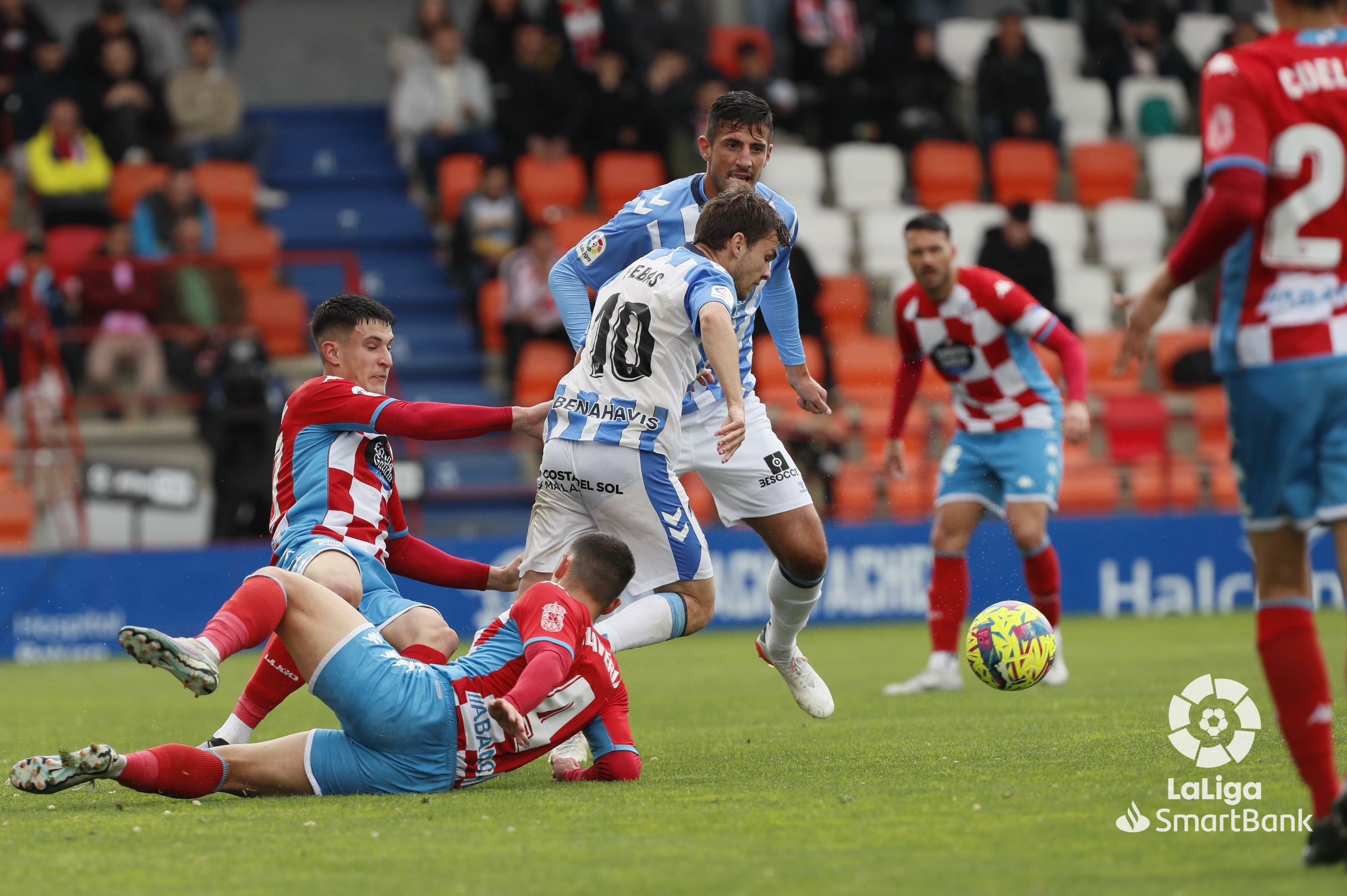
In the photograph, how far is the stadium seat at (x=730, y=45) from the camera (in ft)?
62.2

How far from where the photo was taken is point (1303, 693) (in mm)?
3988

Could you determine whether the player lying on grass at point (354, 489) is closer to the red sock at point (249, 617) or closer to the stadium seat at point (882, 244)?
the red sock at point (249, 617)

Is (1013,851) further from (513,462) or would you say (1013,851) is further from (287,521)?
(513,462)

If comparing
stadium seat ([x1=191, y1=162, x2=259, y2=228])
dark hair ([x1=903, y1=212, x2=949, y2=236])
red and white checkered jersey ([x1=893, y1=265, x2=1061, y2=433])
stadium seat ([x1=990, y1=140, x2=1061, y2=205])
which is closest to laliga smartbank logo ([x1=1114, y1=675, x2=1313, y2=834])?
red and white checkered jersey ([x1=893, y1=265, x2=1061, y2=433])

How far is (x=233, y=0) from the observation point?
1875 cm

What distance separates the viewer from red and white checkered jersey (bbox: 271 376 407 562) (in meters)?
5.93

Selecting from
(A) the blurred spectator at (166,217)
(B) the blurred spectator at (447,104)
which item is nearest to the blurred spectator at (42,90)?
(A) the blurred spectator at (166,217)

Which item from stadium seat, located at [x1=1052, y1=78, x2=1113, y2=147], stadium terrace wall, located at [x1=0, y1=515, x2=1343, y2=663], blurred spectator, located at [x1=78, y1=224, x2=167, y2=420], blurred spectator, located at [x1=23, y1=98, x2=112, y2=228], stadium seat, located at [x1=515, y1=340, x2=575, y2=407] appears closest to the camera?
stadium terrace wall, located at [x1=0, y1=515, x2=1343, y2=663]

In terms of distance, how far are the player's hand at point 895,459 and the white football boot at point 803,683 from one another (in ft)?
7.17

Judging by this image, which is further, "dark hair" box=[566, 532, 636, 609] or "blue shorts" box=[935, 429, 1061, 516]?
"blue shorts" box=[935, 429, 1061, 516]

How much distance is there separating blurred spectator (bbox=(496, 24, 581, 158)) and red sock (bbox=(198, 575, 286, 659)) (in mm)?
13098

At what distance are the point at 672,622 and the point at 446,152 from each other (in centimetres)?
1285

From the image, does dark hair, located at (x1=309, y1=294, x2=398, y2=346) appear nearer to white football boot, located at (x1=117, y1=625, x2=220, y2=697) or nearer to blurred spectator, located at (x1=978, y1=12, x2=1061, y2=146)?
white football boot, located at (x1=117, y1=625, x2=220, y2=697)

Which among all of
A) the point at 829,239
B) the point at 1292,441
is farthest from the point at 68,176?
the point at 1292,441
